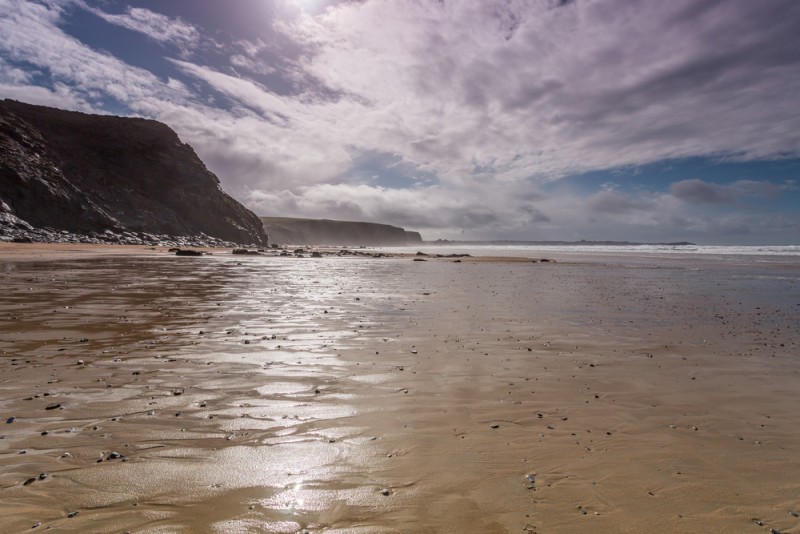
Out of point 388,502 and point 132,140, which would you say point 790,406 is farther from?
point 132,140

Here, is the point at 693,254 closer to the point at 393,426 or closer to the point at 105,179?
the point at 393,426

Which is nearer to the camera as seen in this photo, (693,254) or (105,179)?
(693,254)

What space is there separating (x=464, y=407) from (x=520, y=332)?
5.26 metres

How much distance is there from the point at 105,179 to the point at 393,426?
82.7m

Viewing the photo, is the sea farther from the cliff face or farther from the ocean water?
the cliff face

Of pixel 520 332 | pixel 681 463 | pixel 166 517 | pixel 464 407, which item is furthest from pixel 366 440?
pixel 520 332

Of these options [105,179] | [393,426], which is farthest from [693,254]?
[105,179]

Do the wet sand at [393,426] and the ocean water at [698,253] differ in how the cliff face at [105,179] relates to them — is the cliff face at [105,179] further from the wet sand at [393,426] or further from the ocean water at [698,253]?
the wet sand at [393,426]

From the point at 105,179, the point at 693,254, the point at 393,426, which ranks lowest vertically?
the point at 393,426

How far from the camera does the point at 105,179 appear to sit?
227 feet

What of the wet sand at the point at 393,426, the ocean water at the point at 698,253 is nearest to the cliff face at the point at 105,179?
the ocean water at the point at 698,253

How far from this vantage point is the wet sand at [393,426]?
3.50 m

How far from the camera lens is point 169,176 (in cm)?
7956

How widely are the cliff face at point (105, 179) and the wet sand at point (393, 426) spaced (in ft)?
196
